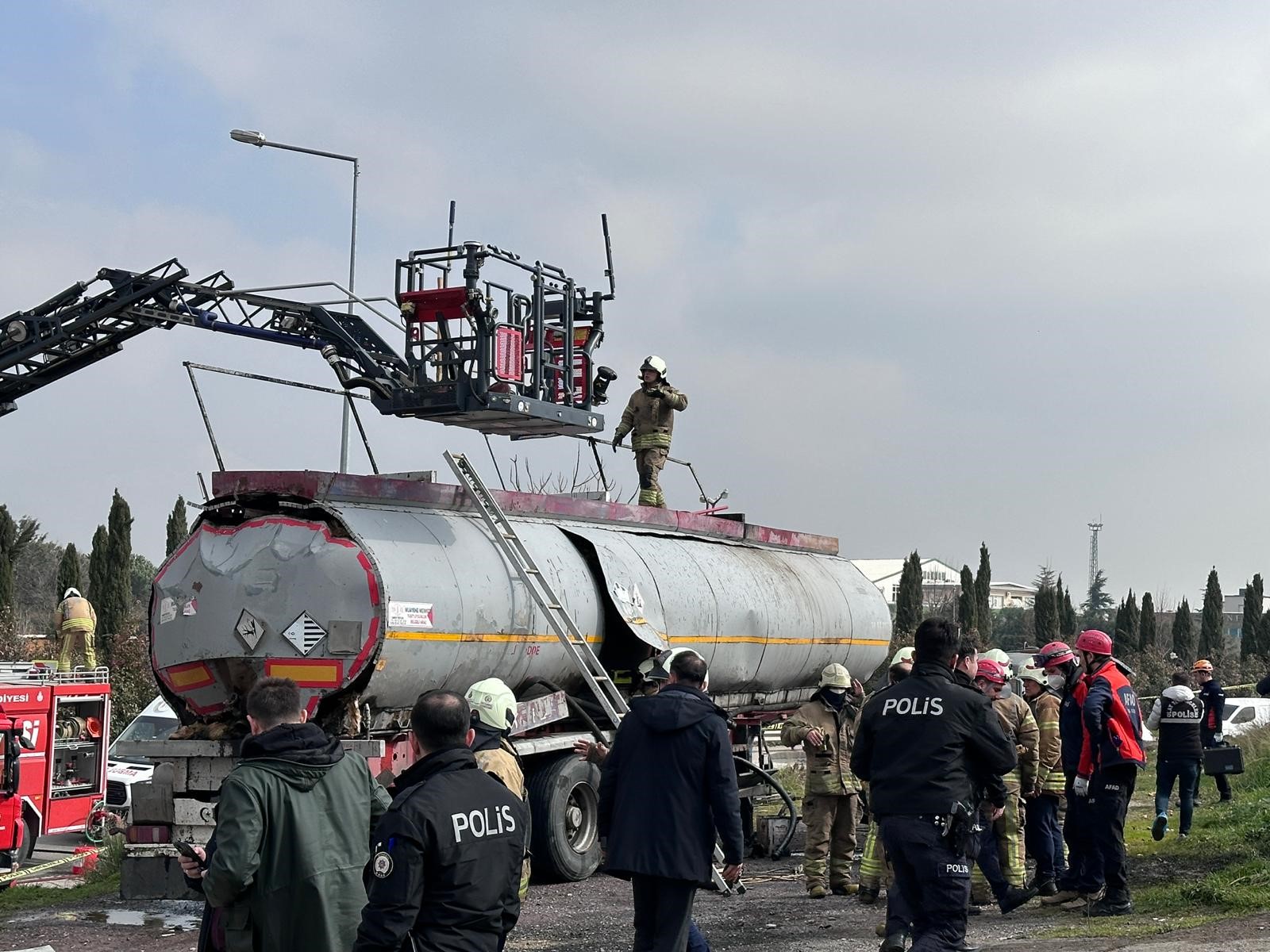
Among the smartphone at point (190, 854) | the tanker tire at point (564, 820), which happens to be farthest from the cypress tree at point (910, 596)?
the smartphone at point (190, 854)

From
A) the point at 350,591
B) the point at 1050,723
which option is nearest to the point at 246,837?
the point at 350,591

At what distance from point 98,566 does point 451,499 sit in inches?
1110

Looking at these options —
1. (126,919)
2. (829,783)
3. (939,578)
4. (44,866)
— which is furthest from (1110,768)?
(939,578)

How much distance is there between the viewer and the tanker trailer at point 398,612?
440 inches

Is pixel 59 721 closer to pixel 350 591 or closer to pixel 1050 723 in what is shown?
pixel 350 591

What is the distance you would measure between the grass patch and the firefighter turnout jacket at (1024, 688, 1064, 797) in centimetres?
766

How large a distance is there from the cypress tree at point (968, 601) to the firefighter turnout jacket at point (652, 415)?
43.3 m

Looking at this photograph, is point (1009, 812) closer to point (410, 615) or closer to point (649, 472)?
point (410, 615)

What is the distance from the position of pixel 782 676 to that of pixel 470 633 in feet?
18.3

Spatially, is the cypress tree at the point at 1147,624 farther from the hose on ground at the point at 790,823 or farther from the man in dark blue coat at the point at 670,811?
the man in dark blue coat at the point at 670,811

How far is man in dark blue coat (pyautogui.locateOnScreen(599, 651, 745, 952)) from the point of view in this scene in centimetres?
723

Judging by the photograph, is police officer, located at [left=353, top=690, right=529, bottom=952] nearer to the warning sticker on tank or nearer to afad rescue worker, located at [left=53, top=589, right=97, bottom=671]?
the warning sticker on tank

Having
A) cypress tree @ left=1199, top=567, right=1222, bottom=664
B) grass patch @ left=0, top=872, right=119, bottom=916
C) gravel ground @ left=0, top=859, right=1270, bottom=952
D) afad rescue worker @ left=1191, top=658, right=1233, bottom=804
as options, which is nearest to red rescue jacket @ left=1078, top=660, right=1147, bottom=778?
gravel ground @ left=0, top=859, right=1270, bottom=952

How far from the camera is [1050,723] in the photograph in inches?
470
